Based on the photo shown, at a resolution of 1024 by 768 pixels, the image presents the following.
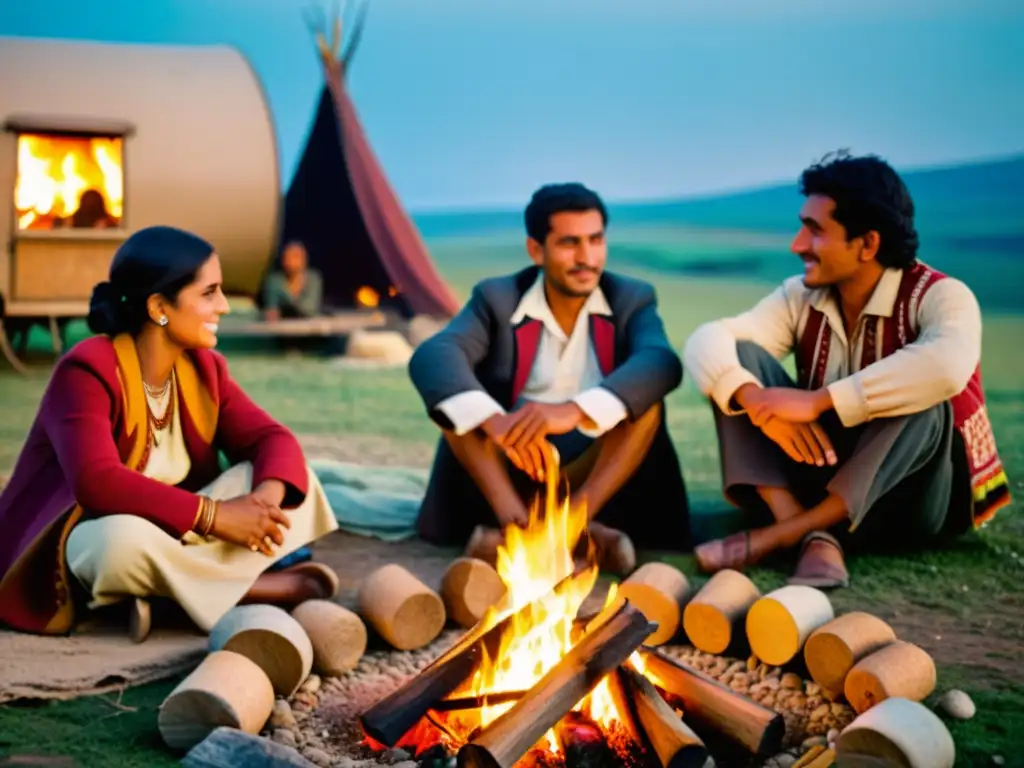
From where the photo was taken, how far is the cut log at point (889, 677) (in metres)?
2.62

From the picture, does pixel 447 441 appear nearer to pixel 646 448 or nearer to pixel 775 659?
pixel 646 448

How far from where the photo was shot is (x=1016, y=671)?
301 cm

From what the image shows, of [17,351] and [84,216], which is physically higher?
[84,216]

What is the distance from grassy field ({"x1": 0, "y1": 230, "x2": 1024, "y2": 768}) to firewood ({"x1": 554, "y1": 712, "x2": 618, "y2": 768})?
2.29ft

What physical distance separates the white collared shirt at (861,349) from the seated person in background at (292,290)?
635 cm

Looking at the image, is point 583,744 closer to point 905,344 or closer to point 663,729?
point 663,729

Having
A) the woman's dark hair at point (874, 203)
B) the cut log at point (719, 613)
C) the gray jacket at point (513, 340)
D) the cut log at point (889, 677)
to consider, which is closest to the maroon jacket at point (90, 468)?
the gray jacket at point (513, 340)

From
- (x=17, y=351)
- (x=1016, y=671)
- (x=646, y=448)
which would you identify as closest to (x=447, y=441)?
(x=646, y=448)

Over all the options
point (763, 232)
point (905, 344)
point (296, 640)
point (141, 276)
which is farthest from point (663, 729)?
point (763, 232)

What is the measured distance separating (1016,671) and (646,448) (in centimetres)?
133

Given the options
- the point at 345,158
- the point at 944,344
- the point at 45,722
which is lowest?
the point at 45,722

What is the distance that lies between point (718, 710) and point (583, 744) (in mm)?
295

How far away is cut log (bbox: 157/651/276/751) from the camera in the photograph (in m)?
2.51

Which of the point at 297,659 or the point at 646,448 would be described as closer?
the point at 297,659
